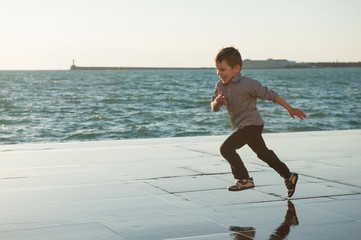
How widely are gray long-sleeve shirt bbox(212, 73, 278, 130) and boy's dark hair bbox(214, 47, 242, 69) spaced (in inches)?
4.8

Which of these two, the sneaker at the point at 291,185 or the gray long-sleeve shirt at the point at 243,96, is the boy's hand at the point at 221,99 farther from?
the sneaker at the point at 291,185

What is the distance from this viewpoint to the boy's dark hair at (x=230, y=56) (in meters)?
5.09

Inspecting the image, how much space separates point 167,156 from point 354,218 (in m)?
3.94

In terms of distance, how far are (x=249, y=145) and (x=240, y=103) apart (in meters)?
0.42

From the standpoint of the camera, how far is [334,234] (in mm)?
3977

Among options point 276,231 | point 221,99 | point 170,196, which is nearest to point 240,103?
point 221,99

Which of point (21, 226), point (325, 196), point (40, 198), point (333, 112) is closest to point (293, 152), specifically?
point (325, 196)

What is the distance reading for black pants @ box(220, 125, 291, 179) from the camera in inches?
204

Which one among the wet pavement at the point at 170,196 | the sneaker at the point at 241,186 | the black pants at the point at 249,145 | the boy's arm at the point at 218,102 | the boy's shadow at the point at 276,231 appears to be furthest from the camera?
the sneaker at the point at 241,186

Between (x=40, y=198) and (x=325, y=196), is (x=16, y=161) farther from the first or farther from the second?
(x=325, y=196)

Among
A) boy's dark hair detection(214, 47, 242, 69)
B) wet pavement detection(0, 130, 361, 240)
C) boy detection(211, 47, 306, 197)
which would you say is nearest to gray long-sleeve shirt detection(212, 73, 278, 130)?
boy detection(211, 47, 306, 197)

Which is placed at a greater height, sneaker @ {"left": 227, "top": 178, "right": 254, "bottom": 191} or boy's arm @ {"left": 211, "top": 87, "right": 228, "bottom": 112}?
boy's arm @ {"left": 211, "top": 87, "right": 228, "bottom": 112}

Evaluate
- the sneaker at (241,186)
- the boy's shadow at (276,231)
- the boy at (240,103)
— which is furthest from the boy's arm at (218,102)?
the boy's shadow at (276,231)

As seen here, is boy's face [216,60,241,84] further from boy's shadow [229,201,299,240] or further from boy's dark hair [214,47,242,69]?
boy's shadow [229,201,299,240]
